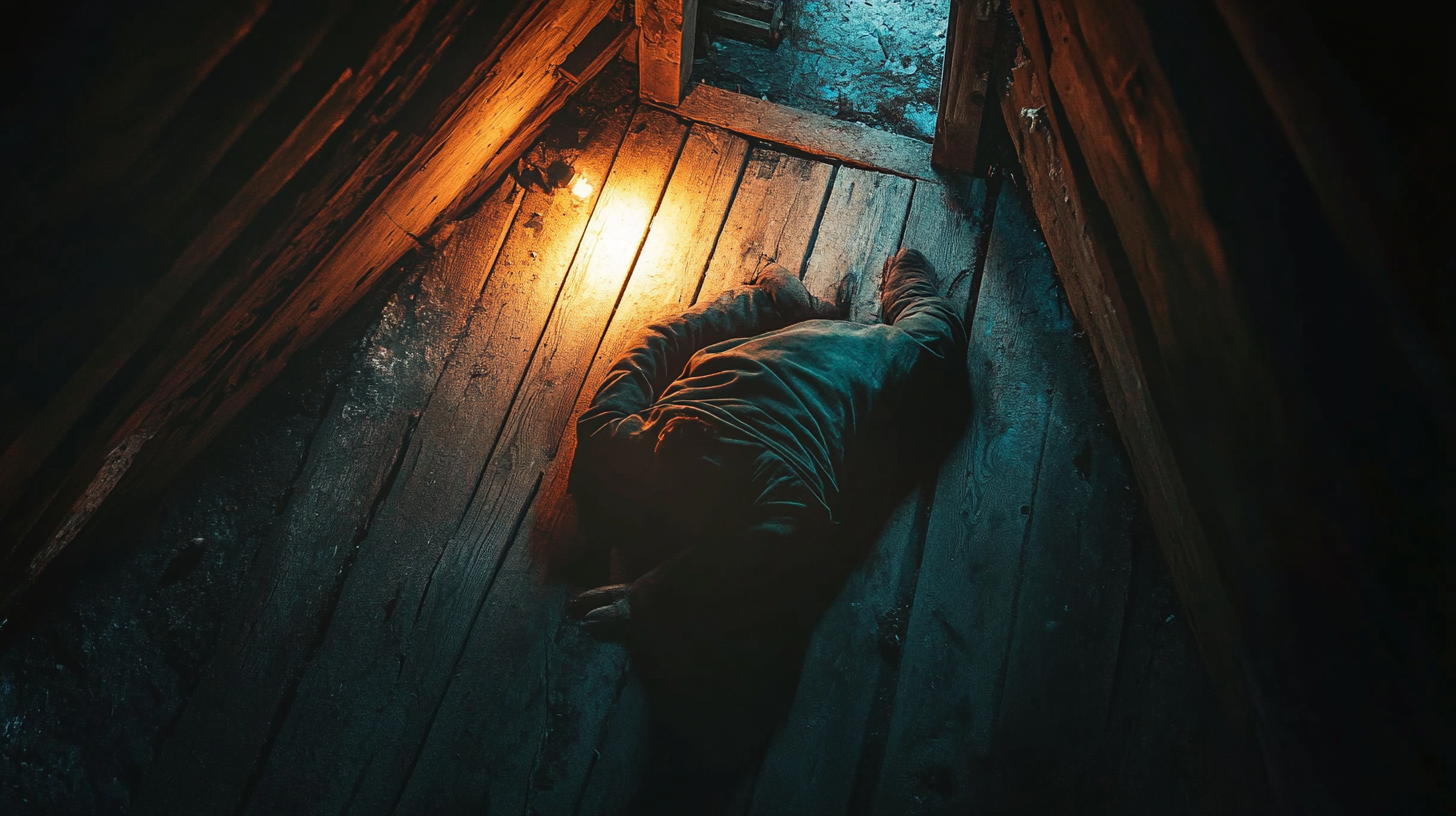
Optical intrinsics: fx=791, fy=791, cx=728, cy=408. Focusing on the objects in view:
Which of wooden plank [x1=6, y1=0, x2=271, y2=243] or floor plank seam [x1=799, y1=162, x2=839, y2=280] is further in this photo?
floor plank seam [x1=799, y1=162, x2=839, y2=280]

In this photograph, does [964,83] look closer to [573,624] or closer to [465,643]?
[573,624]

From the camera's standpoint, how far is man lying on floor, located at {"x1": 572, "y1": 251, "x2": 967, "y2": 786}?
1866mm

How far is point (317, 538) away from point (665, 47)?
1.90 m

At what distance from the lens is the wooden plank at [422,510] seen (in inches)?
72.4

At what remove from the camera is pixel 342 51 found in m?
1.54

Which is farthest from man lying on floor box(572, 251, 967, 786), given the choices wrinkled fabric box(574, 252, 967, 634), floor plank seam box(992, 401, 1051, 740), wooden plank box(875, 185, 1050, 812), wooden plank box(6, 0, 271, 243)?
wooden plank box(6, 0, 271, 243)

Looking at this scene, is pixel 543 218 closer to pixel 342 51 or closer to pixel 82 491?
pixel 342 51

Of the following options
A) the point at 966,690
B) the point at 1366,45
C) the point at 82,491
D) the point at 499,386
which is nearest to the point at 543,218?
the point at 499,386

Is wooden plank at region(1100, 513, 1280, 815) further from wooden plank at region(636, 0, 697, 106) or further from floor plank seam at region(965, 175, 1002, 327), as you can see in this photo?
wooden plank at region(636, 0, 697, 106)

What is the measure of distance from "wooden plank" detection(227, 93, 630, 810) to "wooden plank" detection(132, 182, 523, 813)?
43mm

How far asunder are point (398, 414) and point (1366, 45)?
7.20ft

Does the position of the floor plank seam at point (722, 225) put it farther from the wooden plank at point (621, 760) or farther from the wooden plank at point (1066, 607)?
the wooden plank at point (621, 760)

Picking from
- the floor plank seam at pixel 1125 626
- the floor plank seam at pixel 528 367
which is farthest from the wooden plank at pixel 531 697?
the floor plank seam at pixel 1125 626

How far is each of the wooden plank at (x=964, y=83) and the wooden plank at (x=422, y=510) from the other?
3.78 ft
